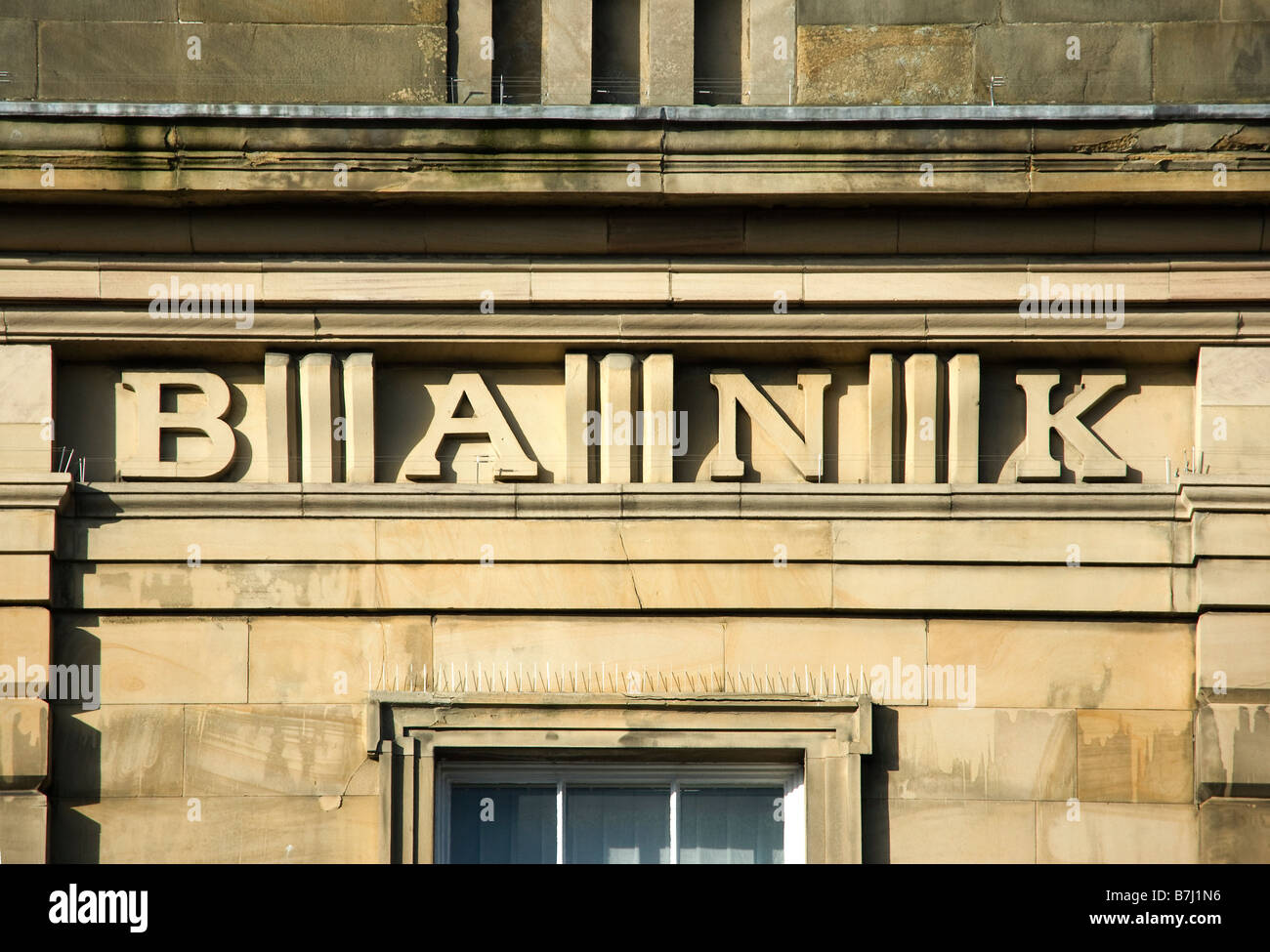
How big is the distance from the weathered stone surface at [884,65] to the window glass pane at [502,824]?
4815 mm

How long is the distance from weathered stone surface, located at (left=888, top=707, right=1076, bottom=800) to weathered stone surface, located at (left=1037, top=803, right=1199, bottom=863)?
0.15 meters

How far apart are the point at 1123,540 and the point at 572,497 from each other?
3455mm

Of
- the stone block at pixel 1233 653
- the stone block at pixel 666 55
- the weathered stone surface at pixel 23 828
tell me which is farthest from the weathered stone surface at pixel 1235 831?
the weathered stone surface at pixel 23 828

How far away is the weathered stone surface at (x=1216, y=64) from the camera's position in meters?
12.9

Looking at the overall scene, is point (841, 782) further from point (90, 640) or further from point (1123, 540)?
point (90, 640)

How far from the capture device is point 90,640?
12320 mm

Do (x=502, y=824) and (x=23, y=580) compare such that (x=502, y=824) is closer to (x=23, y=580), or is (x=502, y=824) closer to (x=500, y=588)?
(x=500, y=588)

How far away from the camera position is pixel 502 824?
12.4 metres

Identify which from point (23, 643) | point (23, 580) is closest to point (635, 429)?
point (23, 580)

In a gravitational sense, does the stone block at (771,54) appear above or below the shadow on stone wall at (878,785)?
above

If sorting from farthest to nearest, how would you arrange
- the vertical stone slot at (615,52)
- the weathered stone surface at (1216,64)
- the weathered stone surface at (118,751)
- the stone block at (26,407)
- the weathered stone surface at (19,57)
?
the vertical stone slot at (615,52) < the weathered stone surface at (1216,64) < the weathered stone surface at (19,57) < the stone block at (26,407) < the weathered stone surface at (118,751)

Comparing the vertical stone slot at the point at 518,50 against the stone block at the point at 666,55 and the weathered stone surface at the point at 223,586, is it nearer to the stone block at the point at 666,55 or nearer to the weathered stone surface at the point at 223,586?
the stone block at the point at 666,55

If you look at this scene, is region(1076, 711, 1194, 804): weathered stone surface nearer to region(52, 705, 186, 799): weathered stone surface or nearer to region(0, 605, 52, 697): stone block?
region(52, 705, 186, 799): weathered stone surface
